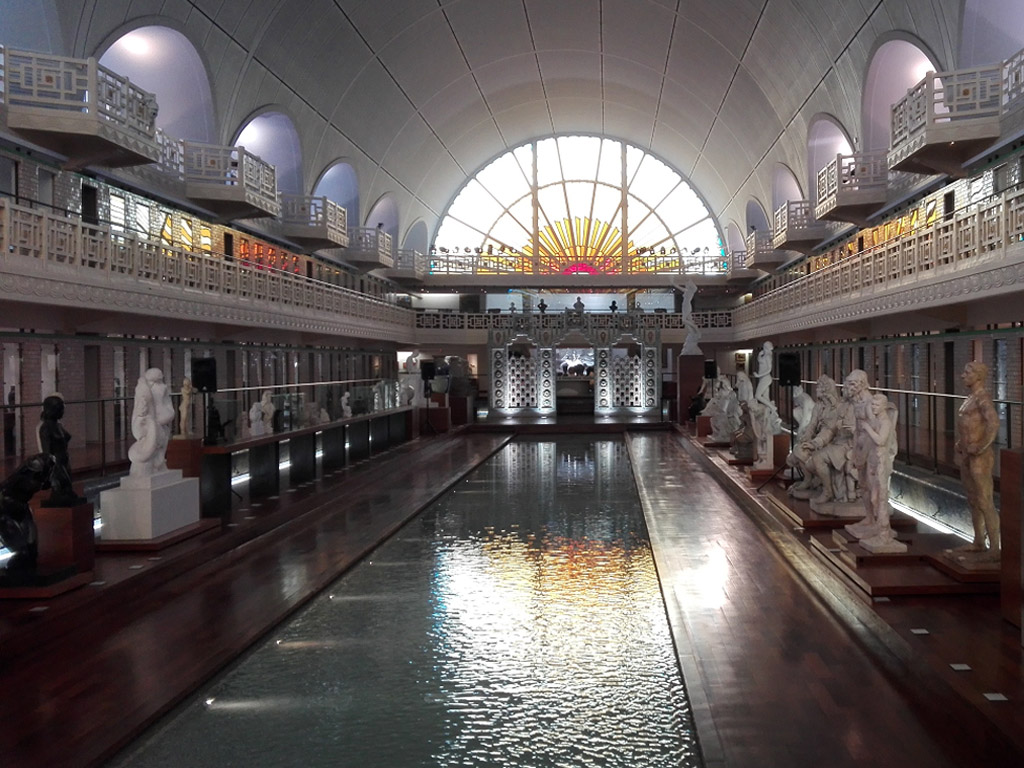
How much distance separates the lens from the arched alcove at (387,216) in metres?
39.4

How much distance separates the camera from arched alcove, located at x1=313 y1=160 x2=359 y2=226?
33.1 meters

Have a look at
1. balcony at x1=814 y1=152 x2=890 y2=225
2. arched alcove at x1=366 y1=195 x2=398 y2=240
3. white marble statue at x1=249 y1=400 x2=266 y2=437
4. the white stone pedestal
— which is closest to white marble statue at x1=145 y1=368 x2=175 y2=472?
the white stone pedestal

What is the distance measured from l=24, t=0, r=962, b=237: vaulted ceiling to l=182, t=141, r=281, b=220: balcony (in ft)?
4.97

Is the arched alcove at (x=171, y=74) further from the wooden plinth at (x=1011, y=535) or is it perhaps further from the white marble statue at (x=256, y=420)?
the wooden plinth at (x=1011, y=535)

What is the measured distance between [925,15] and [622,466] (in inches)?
423

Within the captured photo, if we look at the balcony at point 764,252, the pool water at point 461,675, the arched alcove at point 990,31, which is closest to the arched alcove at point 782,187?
the balcony at point 764,252

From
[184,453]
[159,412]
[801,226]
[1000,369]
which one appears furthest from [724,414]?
[159,412]

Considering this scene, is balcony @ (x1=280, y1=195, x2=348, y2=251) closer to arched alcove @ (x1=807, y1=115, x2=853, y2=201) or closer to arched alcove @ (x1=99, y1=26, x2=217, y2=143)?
arched alcove @ (x1=99, y1=26, x2=217, y2=143)

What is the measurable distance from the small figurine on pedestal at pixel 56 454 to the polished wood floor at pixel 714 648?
2.70 ft

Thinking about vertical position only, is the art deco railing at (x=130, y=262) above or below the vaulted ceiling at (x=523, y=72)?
below

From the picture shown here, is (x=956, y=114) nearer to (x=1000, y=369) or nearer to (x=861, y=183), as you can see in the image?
(x=1000, y=369)

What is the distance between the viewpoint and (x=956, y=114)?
15.1 metres

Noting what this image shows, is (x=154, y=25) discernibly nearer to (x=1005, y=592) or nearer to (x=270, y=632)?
(x=270, y=632)

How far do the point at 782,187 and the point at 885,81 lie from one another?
12.9 m
